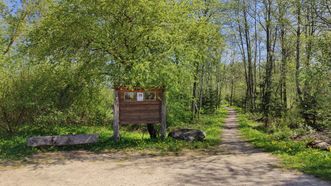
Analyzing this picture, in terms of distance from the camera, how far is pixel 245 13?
107ft

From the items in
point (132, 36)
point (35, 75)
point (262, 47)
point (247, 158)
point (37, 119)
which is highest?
point (262, 47)

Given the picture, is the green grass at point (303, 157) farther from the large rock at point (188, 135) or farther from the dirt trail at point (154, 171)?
the large rock at point (188, 135)

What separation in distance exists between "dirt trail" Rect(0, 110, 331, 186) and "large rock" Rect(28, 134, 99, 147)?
87cm

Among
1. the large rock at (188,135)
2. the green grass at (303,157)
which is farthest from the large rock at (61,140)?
the green grass at (303,157)

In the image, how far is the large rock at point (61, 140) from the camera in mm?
11445

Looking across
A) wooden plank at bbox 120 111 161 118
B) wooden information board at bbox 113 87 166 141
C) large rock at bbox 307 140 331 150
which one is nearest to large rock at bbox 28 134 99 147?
wooden information board at bbox 113 87 166 141

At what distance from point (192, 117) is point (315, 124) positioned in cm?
1053

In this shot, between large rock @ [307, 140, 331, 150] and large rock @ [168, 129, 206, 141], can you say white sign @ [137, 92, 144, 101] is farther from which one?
large rock @ [307, 140, 331, 150]

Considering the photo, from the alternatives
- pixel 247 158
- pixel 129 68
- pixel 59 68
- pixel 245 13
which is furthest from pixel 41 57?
pixel 245 13

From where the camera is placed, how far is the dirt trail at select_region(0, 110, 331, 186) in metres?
7.49

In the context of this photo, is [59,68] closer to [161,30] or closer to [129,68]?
[129,68]

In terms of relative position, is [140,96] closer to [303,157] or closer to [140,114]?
[140,114]

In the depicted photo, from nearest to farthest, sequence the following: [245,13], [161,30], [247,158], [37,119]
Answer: [247,158] < [161,30] < [37,119] < [245,13]

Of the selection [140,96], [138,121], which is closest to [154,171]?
[138,121]
